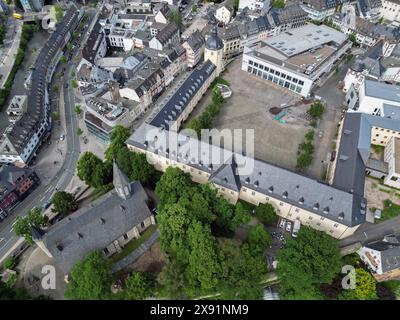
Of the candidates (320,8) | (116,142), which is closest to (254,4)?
(320,8)

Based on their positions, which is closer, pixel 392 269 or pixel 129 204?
pixel 392 269

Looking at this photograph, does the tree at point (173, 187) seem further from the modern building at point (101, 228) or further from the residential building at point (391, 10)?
the residential building at point (391, 10)

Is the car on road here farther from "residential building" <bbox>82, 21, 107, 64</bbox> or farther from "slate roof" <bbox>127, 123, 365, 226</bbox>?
"residential building" <bbox>82, 21, 107, 64</bbox>

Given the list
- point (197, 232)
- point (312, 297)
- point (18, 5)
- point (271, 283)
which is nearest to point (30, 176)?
point (197, 232)

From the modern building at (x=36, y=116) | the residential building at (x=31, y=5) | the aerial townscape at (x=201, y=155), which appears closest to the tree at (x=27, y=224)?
the aerial townscape at (x=201, y=155)

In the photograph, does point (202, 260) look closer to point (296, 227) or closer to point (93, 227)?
point (93, 227)

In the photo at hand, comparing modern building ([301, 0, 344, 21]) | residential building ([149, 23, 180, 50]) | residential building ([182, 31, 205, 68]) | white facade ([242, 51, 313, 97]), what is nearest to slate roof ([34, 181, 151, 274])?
residential building ([182, 31, 205, 68])

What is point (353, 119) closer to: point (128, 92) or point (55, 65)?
point (128, 92)
